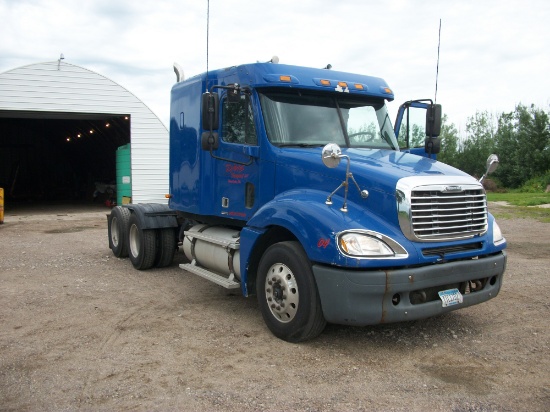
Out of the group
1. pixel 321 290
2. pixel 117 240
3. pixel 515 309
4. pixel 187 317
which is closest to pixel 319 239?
pixel 321 290

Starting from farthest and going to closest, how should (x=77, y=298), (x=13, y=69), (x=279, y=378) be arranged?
(x=13, y=69), (x=77, y=298), (x=279, y=378)

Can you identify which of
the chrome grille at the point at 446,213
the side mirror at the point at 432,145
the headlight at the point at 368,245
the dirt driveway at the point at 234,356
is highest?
the side mirror at the point at 432,145

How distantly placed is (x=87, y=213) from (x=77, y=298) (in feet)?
49.1

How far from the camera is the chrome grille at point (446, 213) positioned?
4.76 metres

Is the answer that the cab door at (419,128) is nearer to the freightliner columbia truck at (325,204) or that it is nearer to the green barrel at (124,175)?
the freightliner columbia truck at (325,204)

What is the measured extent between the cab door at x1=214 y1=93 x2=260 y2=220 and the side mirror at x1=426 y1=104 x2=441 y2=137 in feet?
8.16

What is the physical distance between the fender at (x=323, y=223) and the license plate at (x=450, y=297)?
1.91ft

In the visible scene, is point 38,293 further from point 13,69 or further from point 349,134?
point 13,69

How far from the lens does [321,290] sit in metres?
4.68

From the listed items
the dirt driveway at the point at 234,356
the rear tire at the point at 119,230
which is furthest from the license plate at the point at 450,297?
the rear tire at the point at 119,230

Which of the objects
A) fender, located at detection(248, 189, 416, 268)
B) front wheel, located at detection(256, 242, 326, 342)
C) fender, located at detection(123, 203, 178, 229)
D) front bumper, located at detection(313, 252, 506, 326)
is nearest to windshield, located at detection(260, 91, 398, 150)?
fender, located at detection(248, 189, 416, 268)

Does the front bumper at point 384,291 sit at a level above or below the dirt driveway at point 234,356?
above

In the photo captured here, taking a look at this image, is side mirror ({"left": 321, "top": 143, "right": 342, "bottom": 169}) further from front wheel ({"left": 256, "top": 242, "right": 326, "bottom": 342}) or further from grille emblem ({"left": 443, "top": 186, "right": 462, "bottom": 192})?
grille emblem ({"left": 443, "top": 186, "right": 462, "bottom": 192})

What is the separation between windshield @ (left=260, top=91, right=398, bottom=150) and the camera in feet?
19.4
